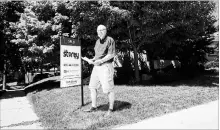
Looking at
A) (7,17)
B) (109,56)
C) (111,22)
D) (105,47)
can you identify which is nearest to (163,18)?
(111,22)

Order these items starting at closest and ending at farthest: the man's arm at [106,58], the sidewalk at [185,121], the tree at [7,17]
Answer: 1. the sidewalk at [185,121]
2. the man's arm at [106,58]
3. the tree at [7,17]

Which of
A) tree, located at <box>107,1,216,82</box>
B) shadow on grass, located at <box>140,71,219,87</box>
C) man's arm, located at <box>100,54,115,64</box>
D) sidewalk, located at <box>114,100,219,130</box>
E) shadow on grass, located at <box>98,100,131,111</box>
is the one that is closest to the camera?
sidewalk, located at <box>114,100,219,130</box>

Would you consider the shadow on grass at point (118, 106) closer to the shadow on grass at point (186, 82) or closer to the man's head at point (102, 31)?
the man's head at point (102, 31)

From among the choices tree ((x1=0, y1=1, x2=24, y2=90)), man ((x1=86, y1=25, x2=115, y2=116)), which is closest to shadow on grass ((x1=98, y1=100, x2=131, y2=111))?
man ((x1=86, y1=25, x2=115, y2=116))

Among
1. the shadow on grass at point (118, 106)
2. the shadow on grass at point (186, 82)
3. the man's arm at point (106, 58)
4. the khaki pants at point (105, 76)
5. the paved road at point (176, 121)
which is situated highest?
the man's arm at point (106, 58)

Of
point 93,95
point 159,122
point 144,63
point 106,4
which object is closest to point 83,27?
point 106,4

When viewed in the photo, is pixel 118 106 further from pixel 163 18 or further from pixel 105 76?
pixel 163 18

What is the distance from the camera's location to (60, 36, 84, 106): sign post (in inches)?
209

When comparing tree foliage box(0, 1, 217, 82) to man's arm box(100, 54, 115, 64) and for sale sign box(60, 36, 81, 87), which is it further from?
man's arm box(100, 54, 115, 64)

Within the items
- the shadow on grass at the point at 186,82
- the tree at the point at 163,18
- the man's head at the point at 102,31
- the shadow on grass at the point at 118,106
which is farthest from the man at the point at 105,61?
the shadow on grass at the point at 186,82

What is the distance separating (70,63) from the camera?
5516 millimetres

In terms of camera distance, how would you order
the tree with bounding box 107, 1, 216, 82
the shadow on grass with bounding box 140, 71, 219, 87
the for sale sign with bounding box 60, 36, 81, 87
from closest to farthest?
the for sale sign with bounding box 60, 36, 81, 87 → the tree with bounding box 107, 1, 216, 82 → the shadow on grass with bounding box 140, 71, 219, 87

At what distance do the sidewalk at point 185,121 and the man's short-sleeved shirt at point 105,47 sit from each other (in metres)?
1.63

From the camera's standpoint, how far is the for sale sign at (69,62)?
5320 mm
